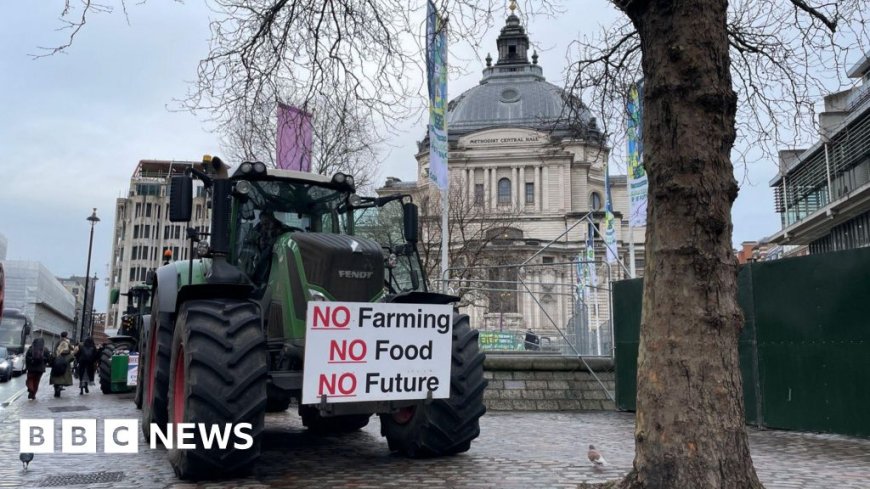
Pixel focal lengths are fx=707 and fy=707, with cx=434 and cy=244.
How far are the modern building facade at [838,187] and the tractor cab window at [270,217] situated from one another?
62.7 ft

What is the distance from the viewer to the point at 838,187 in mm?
29125

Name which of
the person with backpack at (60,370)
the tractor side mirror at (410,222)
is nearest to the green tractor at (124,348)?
the person with backpack at (60,370)

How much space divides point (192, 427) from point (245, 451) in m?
0.48

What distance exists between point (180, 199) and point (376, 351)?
2397mm

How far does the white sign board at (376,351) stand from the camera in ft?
20.3

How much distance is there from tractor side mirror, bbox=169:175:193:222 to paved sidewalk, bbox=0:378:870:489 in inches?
95.4

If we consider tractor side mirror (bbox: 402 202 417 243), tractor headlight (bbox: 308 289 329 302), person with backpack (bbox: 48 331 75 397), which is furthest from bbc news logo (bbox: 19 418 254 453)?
person with backpack (bbox: 48 331 75 397)

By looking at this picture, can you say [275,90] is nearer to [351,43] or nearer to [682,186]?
[351,43]

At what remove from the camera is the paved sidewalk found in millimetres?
6227

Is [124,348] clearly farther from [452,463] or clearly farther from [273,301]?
[452,463]

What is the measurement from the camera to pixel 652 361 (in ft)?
15.7

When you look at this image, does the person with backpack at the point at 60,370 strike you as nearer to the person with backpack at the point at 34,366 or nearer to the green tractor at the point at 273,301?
the person with backpack at the point at 34,366

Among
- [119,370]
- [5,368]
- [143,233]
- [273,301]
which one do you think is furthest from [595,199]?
[273,301]

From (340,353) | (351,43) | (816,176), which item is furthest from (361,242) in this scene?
(816,176)
